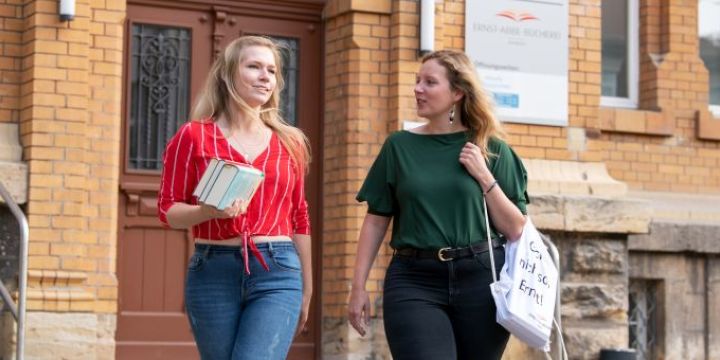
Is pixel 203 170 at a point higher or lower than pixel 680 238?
higher

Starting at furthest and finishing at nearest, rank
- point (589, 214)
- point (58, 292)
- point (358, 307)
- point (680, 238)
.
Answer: point (680, 238), point (589, 214), point (58, 292), point (358, 307)

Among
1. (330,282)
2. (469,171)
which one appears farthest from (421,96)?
(330,282)

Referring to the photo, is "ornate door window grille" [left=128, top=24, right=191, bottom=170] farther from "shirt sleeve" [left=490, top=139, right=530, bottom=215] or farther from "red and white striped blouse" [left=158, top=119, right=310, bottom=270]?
"red and white striped blouse" [left=158, top=119, right=310, bottom=270]

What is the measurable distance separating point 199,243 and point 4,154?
160 inches

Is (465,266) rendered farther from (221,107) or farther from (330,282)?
(330,282)

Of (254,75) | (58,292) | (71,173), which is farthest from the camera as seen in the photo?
(71,173)

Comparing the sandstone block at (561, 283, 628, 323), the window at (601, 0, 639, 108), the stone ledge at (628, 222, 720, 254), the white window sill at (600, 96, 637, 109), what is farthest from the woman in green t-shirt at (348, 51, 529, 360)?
the window at (601, 0, 639, 108)

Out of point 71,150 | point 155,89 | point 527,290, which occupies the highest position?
point 155,89

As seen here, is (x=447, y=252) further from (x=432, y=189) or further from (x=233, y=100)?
(x=233, y=100)

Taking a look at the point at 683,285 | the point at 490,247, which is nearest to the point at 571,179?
the point at 683,285

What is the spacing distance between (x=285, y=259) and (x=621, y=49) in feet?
23.5

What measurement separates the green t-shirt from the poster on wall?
453 centimetres

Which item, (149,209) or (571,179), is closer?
(149,209)

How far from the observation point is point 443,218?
18.4 ft
